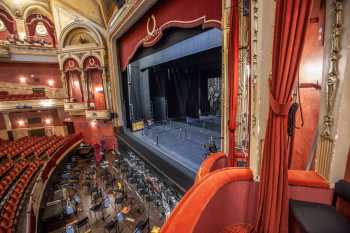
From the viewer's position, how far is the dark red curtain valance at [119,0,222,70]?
316 centimetres

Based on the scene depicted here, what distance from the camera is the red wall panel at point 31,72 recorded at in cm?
1222

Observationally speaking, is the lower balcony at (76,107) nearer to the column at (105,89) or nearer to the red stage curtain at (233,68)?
the column at (105,89)

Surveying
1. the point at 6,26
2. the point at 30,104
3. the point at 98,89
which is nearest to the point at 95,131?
the point at 98,89

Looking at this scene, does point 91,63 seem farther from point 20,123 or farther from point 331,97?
point 331,97

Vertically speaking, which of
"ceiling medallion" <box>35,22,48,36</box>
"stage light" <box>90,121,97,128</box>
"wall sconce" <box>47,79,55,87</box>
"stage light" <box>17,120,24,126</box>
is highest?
"ceiling medallion" <box>35,22,48,36</box>

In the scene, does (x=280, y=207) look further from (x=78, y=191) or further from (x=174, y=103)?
(x=174, y=103)

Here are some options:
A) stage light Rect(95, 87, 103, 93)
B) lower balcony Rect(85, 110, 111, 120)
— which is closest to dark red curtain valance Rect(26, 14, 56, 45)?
stage light Rect(95, 87, 103, 93)

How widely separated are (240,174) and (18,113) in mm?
16355

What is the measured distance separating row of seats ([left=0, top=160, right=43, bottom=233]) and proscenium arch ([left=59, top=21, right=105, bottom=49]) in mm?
7250

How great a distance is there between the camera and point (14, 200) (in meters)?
5.45

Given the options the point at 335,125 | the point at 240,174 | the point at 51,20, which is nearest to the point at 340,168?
the point at 335,125

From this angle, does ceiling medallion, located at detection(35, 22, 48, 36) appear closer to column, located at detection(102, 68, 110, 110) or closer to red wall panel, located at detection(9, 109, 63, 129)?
red wall panel, located at detection(9, 109, 63, 129)

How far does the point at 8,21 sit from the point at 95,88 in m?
8.05

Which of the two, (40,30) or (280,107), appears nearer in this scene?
(280,107)
